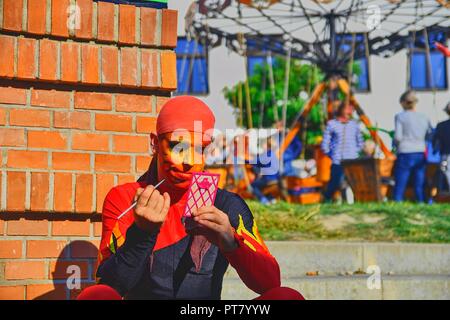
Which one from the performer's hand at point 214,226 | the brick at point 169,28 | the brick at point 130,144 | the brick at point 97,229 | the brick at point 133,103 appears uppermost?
the brick at point 169,28

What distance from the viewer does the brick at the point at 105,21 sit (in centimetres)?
354

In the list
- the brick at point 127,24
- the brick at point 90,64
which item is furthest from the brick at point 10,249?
the brick at point 127,24

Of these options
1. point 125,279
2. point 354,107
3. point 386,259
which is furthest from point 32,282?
point 354,107

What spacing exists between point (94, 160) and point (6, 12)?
0.69 m

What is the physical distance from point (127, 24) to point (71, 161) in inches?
24.9

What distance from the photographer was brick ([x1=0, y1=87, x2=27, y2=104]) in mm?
3400

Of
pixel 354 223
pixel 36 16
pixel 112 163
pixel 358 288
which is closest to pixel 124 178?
pixel 112 163

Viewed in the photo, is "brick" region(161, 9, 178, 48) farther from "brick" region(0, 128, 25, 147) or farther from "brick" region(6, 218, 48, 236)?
"brick" region(6, 218, 48, 236)

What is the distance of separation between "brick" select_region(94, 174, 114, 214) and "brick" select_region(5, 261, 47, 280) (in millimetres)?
337

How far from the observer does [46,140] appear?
3436 millimetres

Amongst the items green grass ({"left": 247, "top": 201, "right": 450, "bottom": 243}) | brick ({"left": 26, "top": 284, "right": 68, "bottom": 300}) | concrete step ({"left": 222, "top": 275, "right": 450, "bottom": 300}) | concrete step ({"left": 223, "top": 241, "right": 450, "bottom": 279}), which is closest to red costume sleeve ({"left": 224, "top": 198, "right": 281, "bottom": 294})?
brick ({"left": 26, "top": 284, "right": 68, "bottom": 300})

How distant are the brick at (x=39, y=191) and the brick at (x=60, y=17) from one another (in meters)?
0.59

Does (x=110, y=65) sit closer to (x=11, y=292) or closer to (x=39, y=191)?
(x=39, y=191)

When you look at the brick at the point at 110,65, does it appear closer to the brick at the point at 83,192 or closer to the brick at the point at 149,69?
the brick at the point at 149,69
